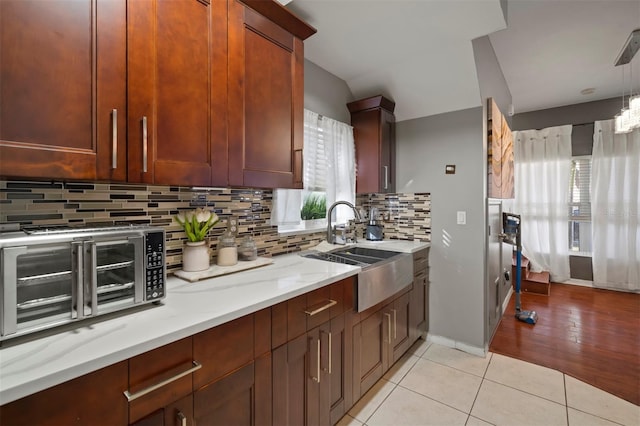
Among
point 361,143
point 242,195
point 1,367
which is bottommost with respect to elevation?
point 1,367

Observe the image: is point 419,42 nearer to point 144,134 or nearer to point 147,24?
point 147,24

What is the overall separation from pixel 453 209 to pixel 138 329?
246cm

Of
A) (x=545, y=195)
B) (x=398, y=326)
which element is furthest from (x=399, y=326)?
(x=545, y=195)

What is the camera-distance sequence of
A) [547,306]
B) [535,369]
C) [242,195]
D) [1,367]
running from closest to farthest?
[1,367] → [242,195] → [535,369] → [547,306]

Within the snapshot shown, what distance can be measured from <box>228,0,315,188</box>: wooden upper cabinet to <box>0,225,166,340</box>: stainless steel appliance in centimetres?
53

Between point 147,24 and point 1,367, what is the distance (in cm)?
114

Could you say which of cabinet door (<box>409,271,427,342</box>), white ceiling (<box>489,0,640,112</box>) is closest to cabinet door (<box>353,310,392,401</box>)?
cabinet door (<box>409,271,427,342</box>)

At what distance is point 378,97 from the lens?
8.53 feet

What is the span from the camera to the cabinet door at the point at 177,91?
1.04 metres

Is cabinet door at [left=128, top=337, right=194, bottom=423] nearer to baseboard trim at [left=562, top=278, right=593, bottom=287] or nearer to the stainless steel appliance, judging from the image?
the stainless steel appliance

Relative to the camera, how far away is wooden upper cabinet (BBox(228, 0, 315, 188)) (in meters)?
1.38

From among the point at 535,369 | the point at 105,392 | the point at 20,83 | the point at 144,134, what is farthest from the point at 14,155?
the point at 535,369

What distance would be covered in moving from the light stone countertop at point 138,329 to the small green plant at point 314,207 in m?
0.94

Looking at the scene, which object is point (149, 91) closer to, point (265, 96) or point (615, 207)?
point (265, 96)
